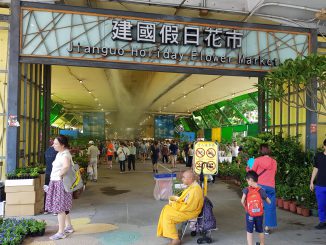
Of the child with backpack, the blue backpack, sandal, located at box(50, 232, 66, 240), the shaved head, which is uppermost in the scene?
the shaved head

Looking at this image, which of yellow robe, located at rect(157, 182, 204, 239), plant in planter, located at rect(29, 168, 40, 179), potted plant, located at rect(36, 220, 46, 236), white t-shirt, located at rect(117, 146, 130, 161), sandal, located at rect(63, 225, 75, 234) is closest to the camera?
yellow robe, located at rect(157, 182, 204, 239)

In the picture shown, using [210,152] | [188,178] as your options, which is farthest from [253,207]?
[210,152]

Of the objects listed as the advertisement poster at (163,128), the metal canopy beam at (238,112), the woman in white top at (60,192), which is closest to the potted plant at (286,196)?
the woman in white top at (60,192)

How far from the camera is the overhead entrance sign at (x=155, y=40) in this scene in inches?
303

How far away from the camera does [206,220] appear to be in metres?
5.20

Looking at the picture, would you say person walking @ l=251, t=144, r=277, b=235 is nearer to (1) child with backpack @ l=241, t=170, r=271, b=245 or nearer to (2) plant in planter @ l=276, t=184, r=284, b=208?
(1) child with backpack @ l=241, t=170, r=271, b=245

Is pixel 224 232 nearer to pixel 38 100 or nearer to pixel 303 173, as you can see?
pixel 303 173

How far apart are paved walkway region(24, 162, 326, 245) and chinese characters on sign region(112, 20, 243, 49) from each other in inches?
156

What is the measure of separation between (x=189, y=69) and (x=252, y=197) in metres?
4.45

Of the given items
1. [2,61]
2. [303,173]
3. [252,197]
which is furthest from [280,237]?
[2,61]

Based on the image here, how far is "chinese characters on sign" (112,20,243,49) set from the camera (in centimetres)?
802

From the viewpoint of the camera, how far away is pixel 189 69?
330 inches

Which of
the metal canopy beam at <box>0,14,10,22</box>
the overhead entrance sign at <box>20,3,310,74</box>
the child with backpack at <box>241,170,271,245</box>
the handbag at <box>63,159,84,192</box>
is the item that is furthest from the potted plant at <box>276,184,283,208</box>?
the metal canopy beam at <box>0,14,10,22</box>

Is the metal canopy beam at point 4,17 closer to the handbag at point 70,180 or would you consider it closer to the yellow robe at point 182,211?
the handbag at point 70,180
